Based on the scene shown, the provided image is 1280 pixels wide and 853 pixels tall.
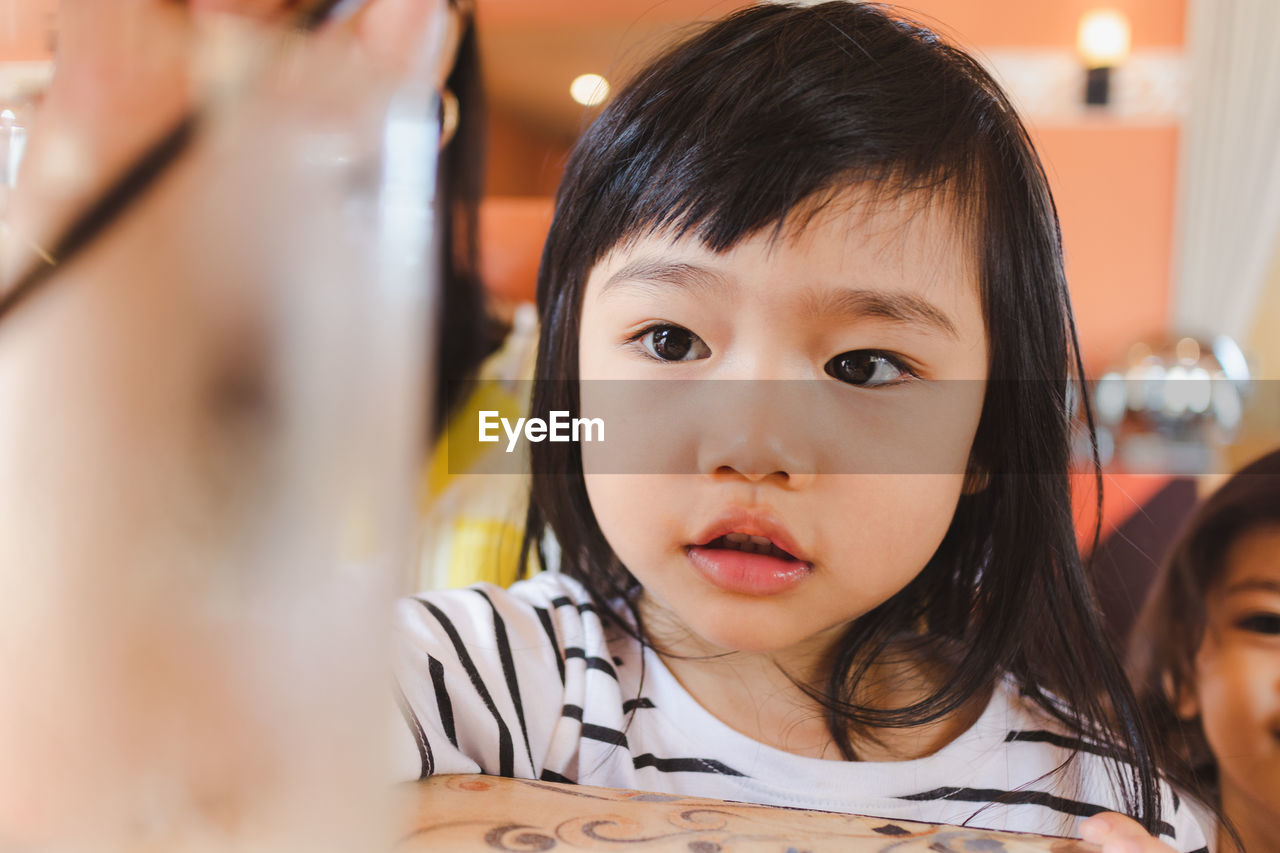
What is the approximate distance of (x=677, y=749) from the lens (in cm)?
47

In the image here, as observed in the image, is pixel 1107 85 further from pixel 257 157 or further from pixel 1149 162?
pixel 257 157

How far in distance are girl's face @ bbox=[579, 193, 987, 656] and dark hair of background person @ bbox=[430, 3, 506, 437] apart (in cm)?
41

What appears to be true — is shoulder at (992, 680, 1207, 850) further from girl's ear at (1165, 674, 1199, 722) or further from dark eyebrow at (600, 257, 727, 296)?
dark eyebrow at (600, 257, 727, 296)

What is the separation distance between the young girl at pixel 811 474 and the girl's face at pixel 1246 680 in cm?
6

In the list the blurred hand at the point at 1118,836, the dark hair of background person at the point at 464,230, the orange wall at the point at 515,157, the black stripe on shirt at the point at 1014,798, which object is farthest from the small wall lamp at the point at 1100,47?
the blurred hand at the point at 1118,836

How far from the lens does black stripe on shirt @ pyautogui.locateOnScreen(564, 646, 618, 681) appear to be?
1.57 ft

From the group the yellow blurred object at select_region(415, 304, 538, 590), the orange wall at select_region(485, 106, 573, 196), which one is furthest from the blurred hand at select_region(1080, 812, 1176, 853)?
the orange wall at select_region(485, 106, 573, 196)

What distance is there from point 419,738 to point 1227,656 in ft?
1.36

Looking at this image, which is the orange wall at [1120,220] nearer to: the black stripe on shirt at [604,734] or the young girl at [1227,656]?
the young girl at [1227,656]

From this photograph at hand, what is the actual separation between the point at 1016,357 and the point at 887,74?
147mm

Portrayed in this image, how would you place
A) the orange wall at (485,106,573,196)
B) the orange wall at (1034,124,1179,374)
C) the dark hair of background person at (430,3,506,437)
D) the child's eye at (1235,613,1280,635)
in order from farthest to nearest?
the orange wall at (1034,124,1179,374) → the orange wall at (485,106,573,196) → the dark hair of background person at (430,3,506,437) → the child's eye at (1235,613,1280,635)

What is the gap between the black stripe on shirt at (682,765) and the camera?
0.46m

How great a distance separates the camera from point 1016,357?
0.46 meters

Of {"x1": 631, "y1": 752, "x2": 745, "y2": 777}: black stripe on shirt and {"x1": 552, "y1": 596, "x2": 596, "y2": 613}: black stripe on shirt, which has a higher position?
{"x1": 552, "y1": 596, "x2": 596, "y2": 613}: black stripe on shirt
